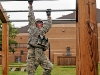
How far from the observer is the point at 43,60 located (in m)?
8.44

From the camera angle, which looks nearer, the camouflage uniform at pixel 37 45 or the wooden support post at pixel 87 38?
the wooden support post at pixel 87 38

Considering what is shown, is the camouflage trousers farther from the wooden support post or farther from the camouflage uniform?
the wooden support post

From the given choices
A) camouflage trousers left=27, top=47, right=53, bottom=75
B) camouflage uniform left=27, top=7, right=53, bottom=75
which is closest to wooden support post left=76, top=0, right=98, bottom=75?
camouflage uniform left=27, top=7, right=53, bottom=75

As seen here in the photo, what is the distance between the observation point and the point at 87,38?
4008 millimetres

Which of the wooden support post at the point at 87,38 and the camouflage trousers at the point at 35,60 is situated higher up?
the wooden support post at the point at 87,38

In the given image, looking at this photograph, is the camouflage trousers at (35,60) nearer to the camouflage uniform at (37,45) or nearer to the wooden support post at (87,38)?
the camouflage uniform at (37,45)

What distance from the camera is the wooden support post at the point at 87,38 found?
3979 millimetres

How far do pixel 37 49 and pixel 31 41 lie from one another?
0.23 meters

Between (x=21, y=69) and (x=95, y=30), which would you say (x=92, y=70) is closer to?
(x=95, y=30)

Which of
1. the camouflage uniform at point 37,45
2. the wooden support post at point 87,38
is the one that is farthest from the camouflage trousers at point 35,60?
the wooden support post at point 87,38

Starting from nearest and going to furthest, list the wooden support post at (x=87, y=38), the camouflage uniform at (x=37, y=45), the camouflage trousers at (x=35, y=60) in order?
the wooden support post at (x=87, y=38), the camouflage uniform at (x=37, y=45), the camouflage trousers at (x=35, y=60)

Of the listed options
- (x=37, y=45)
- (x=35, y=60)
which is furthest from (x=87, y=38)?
(x=35, y=60)

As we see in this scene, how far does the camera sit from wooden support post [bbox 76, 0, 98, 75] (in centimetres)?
398

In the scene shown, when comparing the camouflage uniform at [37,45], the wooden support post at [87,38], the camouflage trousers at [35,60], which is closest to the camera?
the wooden support post at [87,38]
